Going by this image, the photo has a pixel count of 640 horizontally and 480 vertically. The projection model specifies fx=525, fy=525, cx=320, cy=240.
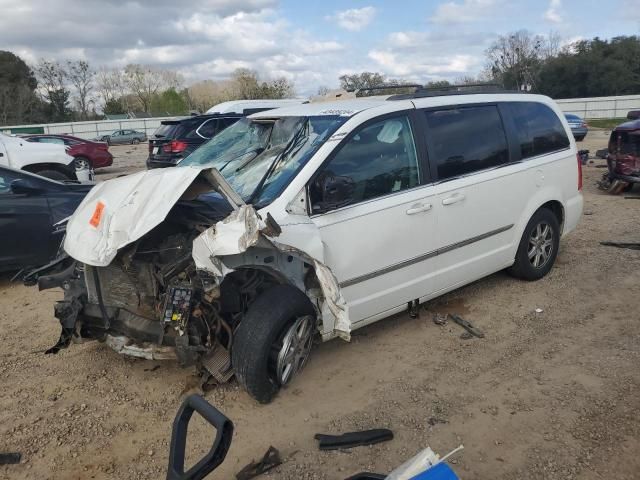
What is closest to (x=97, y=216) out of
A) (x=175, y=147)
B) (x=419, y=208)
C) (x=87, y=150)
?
(x=419, y=208)

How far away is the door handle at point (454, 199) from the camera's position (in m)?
4.11

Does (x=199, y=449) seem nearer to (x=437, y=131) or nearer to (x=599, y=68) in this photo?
(x=437, y=131)

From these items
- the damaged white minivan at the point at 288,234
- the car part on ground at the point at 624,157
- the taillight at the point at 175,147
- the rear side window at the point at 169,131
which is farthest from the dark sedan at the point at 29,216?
the car part on ground at the point at 624,157

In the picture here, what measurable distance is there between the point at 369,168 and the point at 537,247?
7.66ft

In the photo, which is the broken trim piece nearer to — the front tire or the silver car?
the front tire

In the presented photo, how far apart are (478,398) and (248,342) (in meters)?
1.51

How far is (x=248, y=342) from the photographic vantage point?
3.15 metres

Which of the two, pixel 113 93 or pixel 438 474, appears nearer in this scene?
pixel 438 474

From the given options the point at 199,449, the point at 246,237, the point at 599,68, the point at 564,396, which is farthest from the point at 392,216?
the point at 599,68

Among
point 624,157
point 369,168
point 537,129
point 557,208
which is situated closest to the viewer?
point 369,168

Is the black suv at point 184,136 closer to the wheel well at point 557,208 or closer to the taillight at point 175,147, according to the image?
the taillight at point 175,147

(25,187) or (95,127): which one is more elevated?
(95,127)

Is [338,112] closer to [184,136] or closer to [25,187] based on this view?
[25,187]

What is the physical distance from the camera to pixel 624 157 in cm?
948
